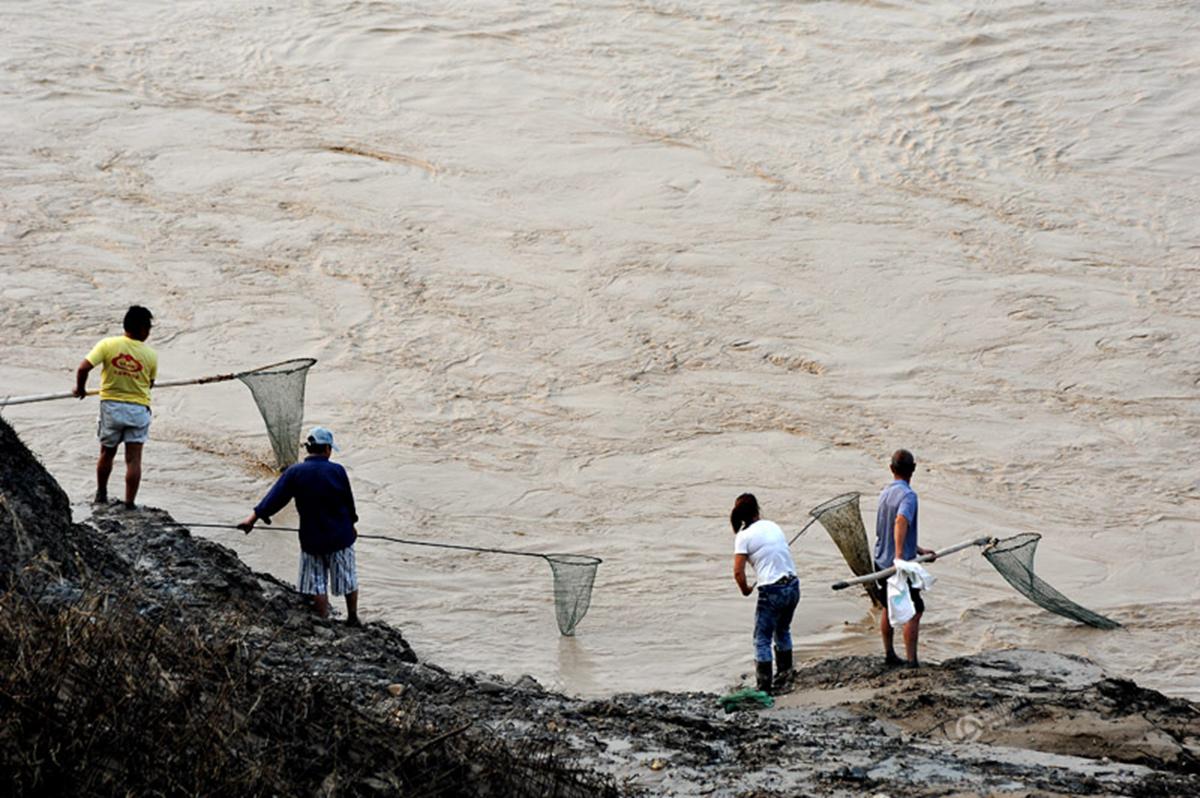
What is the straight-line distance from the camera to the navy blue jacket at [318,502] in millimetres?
8406

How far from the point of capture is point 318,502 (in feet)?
27.8

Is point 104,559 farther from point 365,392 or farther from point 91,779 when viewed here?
point 365,392

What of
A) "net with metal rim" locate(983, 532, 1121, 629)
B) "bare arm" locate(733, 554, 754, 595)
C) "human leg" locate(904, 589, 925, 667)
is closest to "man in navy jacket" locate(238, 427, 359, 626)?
"bare arm" locate(733, 554, 754, 595)

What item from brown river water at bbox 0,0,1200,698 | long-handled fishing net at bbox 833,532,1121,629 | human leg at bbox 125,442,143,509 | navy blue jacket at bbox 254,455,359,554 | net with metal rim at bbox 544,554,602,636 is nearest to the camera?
navy blue jacket at bbox 254,455,359,554

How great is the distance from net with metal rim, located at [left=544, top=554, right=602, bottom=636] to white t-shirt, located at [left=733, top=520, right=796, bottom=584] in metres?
1.71

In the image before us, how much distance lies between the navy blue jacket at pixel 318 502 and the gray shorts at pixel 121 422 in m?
1.32

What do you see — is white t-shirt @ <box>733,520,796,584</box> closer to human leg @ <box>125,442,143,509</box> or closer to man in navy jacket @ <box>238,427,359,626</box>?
man in navy jacket @ <box>238,427,359,626</box>

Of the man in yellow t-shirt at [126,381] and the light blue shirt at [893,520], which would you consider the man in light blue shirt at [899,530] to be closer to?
the light blue shirt at [893,520]

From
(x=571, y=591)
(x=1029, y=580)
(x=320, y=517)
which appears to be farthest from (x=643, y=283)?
(x=320, y=517)

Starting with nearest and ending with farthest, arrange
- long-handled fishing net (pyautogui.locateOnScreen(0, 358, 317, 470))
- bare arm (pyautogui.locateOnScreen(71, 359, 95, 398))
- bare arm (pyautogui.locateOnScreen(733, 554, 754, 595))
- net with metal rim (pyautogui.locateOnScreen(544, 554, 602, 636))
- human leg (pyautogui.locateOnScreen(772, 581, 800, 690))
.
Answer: bare arm (pyautogui.locateOnScreen(733, 554, 754, 595)) < human leg (pyautogui.locateOnScreen(772, 581, 800, 690)) < bare arm (pyautogui.locateOnScreen(71, 359, 95, 398)) < net with metal rim (pyautogui.locateOnScreen(544, 554, 602, 636)) < long-handled fishing net (pyautogui.locateOnScreen(0, 358, 317, 470))

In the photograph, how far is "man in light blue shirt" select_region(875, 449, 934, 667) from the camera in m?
8.48

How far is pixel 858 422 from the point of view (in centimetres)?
1439

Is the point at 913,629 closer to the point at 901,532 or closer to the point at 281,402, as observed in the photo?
the point at 901,532

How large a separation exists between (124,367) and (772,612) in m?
4.11
